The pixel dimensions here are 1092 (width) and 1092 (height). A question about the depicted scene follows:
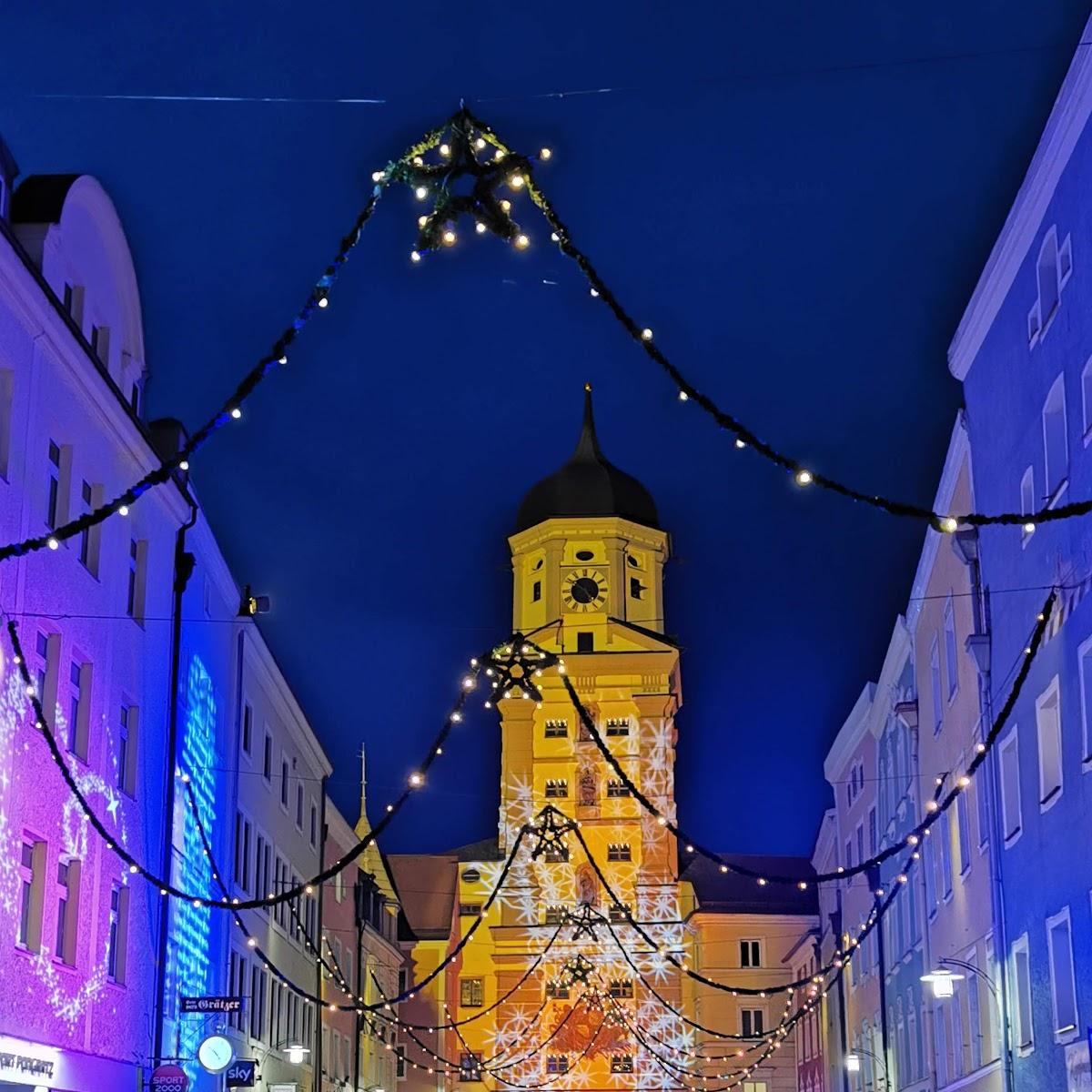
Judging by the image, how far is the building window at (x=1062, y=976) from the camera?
2131 cm

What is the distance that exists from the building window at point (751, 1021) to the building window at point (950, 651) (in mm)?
51366

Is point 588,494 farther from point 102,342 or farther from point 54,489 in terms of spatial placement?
point 54,489

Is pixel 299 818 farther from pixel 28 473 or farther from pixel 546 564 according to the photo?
pixel 546 564

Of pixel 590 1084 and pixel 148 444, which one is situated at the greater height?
pixel 148 444

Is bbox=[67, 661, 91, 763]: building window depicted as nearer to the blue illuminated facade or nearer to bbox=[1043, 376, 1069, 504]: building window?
the blue illuminated facade

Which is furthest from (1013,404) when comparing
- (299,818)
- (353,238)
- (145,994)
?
(299,818)

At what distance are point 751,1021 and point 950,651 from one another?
173 feet

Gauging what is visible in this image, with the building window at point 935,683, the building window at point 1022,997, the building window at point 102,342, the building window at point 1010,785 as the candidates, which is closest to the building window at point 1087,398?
the building window at point 1010,785

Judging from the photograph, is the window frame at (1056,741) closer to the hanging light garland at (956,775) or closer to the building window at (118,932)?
the hanging light garland at (956,775)

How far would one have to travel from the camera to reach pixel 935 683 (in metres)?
33.9

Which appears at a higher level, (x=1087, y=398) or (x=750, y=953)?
(x=750, y=953)

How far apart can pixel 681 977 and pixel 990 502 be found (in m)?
54.2

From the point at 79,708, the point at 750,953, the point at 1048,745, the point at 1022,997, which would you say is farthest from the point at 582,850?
the point at 1048,745

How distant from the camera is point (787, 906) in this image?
85.1 m
